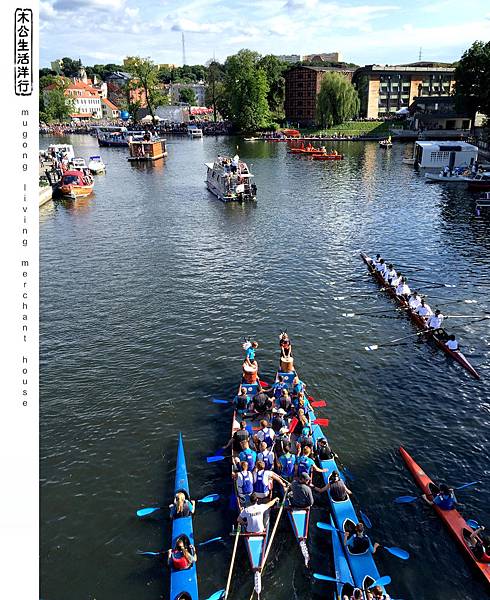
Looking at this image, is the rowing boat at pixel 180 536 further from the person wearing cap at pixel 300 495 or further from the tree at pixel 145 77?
the tree at pixel 145 77

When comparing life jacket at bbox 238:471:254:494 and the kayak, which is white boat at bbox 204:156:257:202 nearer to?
life jacket at bbox 238:471:254:494

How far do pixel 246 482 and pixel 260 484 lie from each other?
548mm

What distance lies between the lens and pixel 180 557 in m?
17.1

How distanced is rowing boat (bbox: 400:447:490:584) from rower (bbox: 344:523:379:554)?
131 inches

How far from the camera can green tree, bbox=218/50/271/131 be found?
6914 inches

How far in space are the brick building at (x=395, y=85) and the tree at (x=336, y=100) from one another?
27.0m

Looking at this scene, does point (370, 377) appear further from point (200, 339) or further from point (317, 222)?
point (317, 222)

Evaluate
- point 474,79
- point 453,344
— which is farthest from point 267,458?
point 474,79

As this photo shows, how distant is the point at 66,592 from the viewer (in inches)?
672

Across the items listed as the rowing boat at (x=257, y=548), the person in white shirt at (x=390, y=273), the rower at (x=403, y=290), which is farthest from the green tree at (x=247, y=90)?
the rowing boat at (x=257, y=548)

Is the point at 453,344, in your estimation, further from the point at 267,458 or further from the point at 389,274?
the point at 267,458

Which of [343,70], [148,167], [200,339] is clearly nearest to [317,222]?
[200,339]

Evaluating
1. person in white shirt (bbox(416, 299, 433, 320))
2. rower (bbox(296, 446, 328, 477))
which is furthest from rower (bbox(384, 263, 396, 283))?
rower (bbox(296, 446, 328, 477))

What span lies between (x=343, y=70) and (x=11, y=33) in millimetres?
205222
